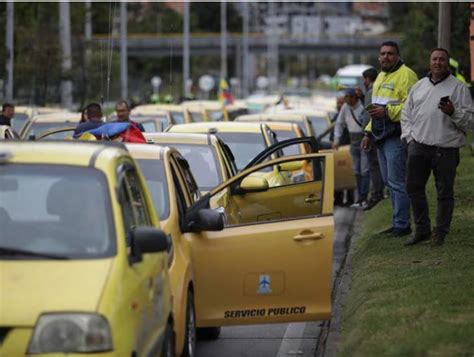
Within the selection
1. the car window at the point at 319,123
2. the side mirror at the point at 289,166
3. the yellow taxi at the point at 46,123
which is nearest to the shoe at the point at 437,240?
the side mirror at the point at 289,166

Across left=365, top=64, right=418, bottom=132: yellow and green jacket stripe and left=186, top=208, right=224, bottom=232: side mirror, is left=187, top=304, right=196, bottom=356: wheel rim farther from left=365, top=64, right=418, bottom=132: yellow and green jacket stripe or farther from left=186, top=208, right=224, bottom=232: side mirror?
left=365, top=64, right=418, bottom=132: yellow and green jacket stripe

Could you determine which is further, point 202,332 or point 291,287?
point 202,332

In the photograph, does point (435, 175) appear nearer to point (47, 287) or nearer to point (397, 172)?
point (397, 172)

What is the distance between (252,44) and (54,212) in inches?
A: 4583

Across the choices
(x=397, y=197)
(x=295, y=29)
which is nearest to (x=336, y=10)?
(x=295, y=29)

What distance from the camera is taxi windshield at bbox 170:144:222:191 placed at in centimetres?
1342

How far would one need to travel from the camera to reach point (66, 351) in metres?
6.36

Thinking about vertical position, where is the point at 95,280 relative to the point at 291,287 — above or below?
above

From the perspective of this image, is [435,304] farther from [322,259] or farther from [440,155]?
[440,155]

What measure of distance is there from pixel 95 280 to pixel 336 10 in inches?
6664

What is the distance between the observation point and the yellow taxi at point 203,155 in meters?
13.4

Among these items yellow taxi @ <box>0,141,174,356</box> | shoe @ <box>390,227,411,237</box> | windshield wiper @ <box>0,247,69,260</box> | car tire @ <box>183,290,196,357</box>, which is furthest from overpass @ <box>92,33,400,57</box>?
windshield wiper @ <box>0,247,69,260</box>

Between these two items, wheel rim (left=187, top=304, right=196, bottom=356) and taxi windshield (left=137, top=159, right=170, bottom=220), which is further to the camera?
taxi windshield (left=137, top=159, right=170, bottom=220)

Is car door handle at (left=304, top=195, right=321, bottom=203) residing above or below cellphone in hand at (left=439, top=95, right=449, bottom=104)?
below
